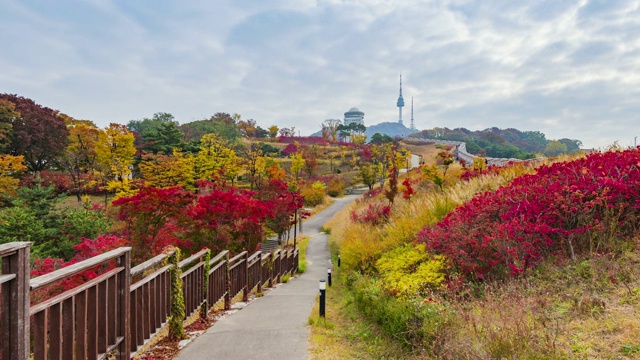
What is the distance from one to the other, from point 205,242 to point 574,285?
862 centimetres

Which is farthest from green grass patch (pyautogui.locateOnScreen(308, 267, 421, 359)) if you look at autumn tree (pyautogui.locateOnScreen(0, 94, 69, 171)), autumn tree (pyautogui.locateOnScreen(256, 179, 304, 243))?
autumn tree (pyautogui.locateOnScreen(0, 94, 69, 171))

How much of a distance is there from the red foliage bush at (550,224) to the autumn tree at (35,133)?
134 ft

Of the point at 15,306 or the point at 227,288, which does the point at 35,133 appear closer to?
the point at 227,288

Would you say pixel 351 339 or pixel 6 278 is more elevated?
pixel 6 278

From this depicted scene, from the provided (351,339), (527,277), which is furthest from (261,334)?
(527,277)

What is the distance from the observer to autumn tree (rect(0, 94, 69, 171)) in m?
34.2

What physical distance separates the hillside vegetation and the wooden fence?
2.48 meters

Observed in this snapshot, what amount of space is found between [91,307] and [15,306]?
0.82 m

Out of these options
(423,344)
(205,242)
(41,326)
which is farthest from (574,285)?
(205,242)

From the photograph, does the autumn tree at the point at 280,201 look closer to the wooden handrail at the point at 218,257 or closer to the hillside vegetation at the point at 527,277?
the hillside vegetation at the point at 527,277

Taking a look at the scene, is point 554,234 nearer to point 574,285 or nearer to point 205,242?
point 574,285

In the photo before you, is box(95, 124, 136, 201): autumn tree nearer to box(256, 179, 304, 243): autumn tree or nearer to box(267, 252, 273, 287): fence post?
box(256, 179, 304, 243): autumn tree

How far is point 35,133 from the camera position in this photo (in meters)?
35.0

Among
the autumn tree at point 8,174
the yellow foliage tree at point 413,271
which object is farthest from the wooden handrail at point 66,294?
the autumn tree at point 8,174
